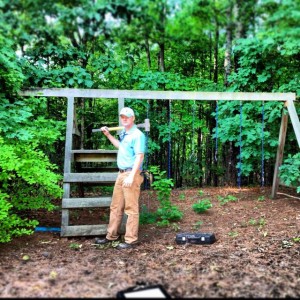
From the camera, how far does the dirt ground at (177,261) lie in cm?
295

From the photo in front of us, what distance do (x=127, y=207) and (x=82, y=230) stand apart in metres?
0.81

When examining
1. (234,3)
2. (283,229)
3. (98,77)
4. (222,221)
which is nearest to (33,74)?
(98,77)

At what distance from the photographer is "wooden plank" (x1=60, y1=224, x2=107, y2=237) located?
16.0 feet

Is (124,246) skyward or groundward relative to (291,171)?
groundward

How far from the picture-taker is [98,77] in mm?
7219

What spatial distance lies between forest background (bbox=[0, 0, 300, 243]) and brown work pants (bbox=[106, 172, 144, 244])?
754 mm

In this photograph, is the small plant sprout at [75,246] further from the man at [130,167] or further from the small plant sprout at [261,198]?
the small plant sprout at [261,198]

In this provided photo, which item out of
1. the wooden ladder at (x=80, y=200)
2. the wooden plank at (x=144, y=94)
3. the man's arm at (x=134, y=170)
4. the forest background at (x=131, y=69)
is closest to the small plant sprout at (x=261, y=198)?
the forest background at (x=131, y=69)

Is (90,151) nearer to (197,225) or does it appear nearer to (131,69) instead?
(197,225)

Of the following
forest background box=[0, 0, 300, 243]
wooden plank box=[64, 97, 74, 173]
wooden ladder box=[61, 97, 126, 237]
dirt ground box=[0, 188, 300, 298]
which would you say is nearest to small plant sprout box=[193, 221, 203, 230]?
dirt ground box=[0, 188, 300, 298]

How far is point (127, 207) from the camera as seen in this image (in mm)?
4500

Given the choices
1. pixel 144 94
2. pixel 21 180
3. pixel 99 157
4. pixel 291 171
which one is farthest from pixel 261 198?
pixel 21 180

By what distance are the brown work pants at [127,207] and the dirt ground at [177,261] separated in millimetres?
219

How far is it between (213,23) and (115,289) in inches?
144
